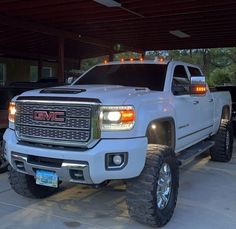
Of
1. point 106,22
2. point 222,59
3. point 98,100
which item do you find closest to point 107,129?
point 98,100

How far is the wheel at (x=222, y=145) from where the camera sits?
28.8 feet

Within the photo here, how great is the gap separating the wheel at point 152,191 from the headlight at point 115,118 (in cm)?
53

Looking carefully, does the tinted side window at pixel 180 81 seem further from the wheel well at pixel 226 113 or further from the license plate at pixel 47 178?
the wheel well at pixel 226 113

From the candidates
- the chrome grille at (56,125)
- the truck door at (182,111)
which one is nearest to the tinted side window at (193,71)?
the truck door at (182,111)

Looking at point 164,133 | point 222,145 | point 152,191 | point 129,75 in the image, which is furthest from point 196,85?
point 222,145

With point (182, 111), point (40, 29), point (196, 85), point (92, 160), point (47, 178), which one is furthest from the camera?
point (40, 29)

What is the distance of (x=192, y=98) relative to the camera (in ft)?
22.2

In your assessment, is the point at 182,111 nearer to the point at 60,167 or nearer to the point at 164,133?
the point at 164,133

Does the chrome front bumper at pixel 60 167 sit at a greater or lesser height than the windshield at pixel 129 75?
lesser

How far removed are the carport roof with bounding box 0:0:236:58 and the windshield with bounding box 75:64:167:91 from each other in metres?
3.68

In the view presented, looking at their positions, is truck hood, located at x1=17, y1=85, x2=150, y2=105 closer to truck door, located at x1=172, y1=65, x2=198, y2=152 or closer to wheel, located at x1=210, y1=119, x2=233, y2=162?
truck door, located at x1=172, y1=65, x2=198, y2=152

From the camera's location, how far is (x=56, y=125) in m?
4.91

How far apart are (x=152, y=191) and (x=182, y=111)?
5.83ft

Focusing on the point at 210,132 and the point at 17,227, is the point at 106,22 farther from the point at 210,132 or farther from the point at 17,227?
the point at 17,227
